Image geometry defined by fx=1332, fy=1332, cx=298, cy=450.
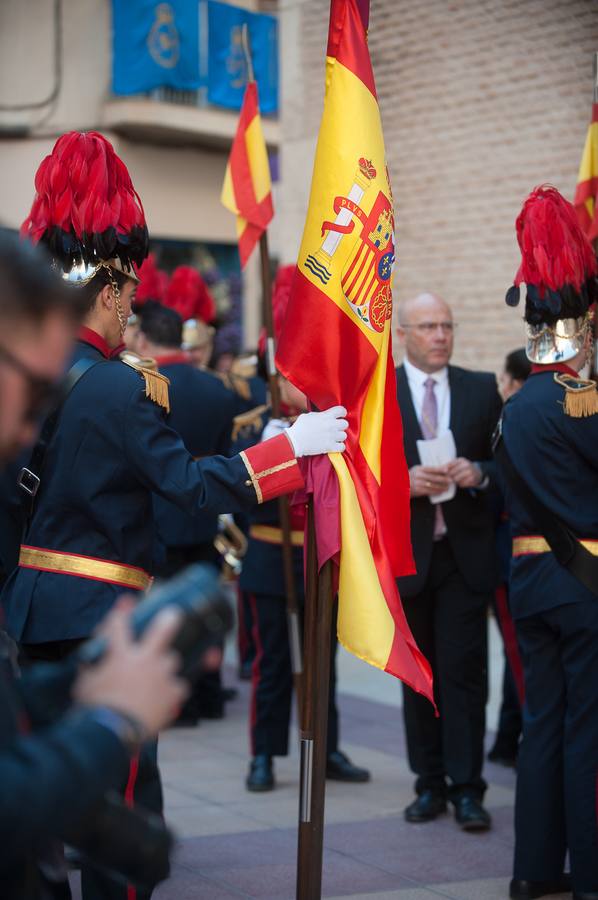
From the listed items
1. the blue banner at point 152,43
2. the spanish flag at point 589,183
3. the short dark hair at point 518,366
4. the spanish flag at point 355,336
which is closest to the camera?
the spanish flag at point 355,336


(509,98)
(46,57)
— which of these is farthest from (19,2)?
(509,98)

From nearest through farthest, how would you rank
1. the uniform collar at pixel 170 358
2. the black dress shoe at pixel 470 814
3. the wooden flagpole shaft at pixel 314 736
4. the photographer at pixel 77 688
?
the photographer at pixel 77 688 → the wooden flagpole shaft at pixel 314 736 → the black dress shoe at pixel 470 814 → the uniform collar at pixel 170 358

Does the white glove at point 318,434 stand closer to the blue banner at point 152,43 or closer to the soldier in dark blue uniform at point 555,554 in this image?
the soldier in dark blue uniform at point 555,554

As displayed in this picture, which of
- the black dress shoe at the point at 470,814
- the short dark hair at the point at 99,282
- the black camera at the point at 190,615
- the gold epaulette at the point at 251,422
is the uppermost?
the short dark hair at the point at 99,282

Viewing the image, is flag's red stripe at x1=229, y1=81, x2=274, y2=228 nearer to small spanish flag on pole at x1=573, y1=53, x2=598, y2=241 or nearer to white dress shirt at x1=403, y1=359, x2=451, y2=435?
white dress shirt at x1=403, y1=359, x2=451, y2=435

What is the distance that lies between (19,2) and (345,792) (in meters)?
12.9

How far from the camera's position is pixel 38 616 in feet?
11.2

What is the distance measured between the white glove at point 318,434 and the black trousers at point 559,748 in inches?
48.0

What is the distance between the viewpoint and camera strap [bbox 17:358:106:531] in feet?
11.2

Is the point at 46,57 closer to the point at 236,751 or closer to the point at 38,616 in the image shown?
the point at 236,751

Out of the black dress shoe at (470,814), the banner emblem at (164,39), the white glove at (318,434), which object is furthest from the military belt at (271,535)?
the banner emblem at (164,39)

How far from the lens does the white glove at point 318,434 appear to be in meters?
3.38

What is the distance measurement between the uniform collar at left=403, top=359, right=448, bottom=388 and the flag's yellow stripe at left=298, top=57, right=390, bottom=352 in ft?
6.27

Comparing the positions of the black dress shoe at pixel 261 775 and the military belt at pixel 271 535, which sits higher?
the military belt at pixel 271 535
